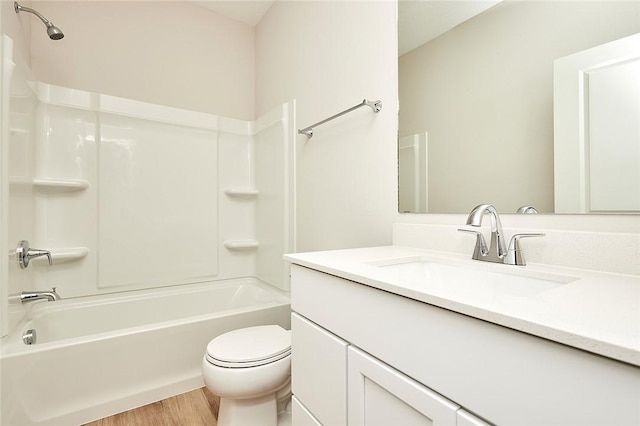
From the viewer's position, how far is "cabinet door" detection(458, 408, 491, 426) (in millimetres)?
500

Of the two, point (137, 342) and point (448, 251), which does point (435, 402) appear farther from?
point (137, 342)

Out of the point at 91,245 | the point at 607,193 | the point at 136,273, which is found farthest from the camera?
the point at 136,273

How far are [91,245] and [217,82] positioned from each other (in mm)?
1564

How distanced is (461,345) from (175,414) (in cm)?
157

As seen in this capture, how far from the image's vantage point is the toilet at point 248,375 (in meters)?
1.20

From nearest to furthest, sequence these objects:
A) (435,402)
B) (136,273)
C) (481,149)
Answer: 1. (435,402)
2. (481,149)
3. (136,273)

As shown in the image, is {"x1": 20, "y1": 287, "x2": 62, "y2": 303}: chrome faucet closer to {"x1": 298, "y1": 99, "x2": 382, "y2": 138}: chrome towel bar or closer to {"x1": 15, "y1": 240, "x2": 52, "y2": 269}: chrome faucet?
{"x1": 15, "y1": 240, "x2": 52, "y2": 269}: chrome faucet

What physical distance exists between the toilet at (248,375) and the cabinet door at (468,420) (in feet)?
2.94

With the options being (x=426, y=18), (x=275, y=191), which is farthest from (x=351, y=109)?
(x=275, y=191)

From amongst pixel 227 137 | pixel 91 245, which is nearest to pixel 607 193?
pixel 227 137

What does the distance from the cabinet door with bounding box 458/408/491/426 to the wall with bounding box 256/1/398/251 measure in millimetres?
877

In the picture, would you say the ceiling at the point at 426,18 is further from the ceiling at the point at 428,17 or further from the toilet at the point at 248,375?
the toilet at the point at 248,375

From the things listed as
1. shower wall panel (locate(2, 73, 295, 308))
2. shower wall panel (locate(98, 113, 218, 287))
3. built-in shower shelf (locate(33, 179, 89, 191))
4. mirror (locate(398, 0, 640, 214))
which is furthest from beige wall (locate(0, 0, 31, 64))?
mirror (locate(398, 0, 640, 214))

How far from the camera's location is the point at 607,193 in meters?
0.78
